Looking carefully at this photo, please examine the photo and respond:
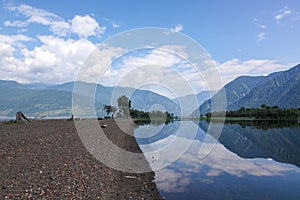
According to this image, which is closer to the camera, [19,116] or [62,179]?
[62,179]

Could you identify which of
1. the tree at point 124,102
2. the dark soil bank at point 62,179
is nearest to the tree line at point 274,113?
the tree at point 124,102

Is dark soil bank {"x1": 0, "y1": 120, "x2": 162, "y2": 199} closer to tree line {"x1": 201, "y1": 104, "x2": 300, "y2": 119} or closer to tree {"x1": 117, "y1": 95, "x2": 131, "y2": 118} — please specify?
tree {"x1": 117, "y1": 95, "x2": 131, "y2": 118}

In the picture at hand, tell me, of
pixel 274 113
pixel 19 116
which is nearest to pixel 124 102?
pixel 19 116

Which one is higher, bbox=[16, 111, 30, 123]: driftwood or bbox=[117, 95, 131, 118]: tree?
bbox=[117, 95, 131, 118]: tree

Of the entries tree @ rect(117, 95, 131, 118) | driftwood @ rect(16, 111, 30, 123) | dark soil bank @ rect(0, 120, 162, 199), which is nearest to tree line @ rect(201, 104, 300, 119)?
tree @ rect(117, 95, 131, 118)

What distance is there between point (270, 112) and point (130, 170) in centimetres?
15002

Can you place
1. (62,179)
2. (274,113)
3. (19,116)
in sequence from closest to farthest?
(62,179)
(19,116)
(274,113)

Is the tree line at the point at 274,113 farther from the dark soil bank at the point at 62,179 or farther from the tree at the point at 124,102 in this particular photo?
the dark soil bank at the point at 62,179

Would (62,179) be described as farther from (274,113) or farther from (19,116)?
(274,113)

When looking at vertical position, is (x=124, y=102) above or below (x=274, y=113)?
above

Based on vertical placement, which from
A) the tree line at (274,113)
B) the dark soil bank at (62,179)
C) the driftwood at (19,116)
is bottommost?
the dark soil bank at (62,179)

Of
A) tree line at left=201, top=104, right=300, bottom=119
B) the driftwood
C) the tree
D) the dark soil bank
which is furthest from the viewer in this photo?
tree line at left=201, top=104, right=300, bottom=119

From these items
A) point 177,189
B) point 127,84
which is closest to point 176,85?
point 127,84

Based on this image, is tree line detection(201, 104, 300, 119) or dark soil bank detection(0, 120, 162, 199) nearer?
dark soil bank detection(0, 120, 162, 199)
